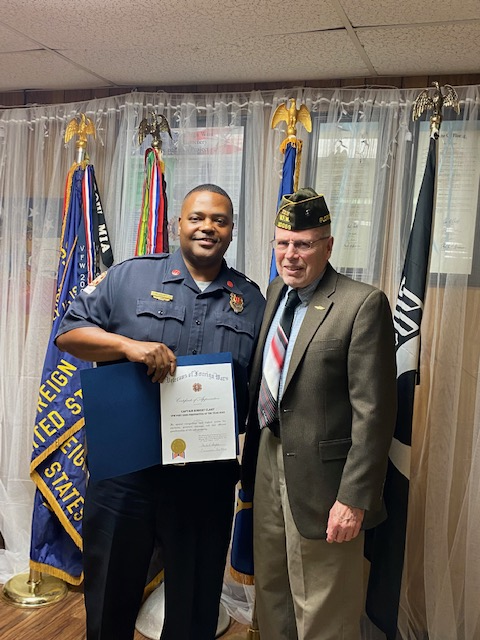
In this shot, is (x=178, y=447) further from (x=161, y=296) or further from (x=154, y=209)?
(x=154, y=209)

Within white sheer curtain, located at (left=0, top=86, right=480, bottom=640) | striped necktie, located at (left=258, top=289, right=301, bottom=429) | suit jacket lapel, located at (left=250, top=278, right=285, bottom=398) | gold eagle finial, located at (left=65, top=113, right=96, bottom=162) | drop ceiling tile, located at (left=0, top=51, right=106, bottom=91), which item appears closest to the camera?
striped necktie, located at (left=258, top=289, right=301, bottom=429)

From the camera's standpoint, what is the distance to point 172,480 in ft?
6.10

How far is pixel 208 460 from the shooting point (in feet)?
5.93

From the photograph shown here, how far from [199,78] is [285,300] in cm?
123

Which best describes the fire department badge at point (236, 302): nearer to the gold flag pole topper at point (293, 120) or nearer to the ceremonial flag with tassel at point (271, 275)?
the ceremonial flag with tassel at point (271, 275)

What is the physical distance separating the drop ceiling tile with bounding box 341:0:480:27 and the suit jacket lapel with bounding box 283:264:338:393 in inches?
31.6

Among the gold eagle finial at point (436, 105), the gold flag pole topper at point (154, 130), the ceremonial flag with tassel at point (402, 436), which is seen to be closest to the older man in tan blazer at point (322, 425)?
the ceremonial flag with tassel at point (402, 436)

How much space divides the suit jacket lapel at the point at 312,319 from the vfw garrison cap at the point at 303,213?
17cm

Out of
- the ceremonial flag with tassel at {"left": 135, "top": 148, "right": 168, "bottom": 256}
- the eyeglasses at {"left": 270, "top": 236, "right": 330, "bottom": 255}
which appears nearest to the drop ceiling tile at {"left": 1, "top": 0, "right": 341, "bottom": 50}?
the ceremonial flag with tassel at {"left": 135, "top": 148, "right": 168, "bottom": 256}

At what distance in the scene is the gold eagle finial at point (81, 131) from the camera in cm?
264

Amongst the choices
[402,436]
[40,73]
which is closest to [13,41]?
[40,73]

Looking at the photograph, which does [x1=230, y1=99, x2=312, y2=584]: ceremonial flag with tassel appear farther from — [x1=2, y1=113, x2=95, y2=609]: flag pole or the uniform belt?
[x1=2, y1=113, x2=95, y2=609]: flag pole

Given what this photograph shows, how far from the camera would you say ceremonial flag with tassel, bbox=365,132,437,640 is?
7.10 ft

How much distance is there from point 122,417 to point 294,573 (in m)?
0.64
